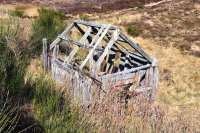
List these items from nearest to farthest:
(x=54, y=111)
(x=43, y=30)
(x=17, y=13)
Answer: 1. (x=54, y=111)
2. (x=43, y=30)
3. (x=17, y=13)

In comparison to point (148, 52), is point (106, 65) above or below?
above

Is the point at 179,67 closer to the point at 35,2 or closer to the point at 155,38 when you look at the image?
the point at 155,38

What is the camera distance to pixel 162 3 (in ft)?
115

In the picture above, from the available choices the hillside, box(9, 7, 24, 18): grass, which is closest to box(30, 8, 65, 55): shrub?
the hillside

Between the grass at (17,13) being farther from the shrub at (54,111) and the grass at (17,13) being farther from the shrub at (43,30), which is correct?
the shrub at (54,111)

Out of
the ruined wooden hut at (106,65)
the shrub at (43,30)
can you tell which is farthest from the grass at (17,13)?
the ruined wooden hut at (106,65)

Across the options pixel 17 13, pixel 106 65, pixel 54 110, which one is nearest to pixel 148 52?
pixel 106 65

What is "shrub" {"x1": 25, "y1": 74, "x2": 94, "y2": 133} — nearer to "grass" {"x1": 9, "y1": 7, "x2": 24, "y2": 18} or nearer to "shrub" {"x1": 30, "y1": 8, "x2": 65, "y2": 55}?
"shrub" {"x1": 30, "y1": 8, "x2": 65, "y2": 55}

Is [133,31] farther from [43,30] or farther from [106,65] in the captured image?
[106,65]

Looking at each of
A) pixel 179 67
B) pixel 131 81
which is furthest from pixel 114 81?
pixel 179 67

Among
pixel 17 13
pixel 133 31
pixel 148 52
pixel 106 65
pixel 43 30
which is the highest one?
pixel 43 30

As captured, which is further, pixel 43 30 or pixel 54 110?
pixel 43 30

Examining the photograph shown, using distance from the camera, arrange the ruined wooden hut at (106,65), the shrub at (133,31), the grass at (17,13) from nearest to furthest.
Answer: the ruined wooden hut at (106,65), the grass at (17,13), the shrub at (133,31)

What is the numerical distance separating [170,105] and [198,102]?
104cm
